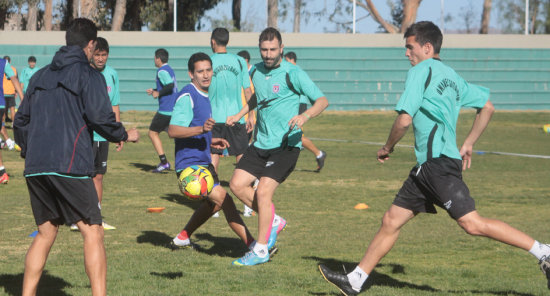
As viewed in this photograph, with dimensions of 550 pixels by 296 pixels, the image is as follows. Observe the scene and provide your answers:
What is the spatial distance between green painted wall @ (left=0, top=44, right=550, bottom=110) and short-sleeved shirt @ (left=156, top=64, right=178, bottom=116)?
16435 millimetres

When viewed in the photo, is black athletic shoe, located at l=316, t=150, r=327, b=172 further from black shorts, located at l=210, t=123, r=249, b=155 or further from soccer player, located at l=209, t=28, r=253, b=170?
black shorts, located at l=210, t=123, r=249, b=155

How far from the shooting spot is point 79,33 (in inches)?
207

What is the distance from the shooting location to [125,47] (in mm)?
31391

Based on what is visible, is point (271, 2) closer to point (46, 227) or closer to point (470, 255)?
point (470, 255)

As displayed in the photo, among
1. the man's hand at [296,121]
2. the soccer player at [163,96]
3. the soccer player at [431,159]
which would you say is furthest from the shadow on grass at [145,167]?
the soccer player at [431,159]

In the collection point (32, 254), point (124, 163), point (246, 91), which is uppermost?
point (246, 91)

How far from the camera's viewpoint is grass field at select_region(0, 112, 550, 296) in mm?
6465

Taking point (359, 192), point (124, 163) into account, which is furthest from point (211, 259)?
point (124, 163)

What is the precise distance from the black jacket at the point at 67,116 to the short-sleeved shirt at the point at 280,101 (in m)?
2.59

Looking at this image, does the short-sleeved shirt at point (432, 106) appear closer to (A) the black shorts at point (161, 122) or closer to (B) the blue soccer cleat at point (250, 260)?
(B) the blue soccer cleat at point (250, 260)

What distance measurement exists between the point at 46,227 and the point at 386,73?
28.8 meters

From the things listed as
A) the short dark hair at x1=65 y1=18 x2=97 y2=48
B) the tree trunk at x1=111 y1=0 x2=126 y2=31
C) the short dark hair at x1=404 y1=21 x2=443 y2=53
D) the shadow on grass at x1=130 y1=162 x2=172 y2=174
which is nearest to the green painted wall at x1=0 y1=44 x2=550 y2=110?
the tree trunk at x1=111 y1=0 x2=126 y2=31

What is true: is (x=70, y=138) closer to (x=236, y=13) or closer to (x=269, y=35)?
(x=269, y=35)

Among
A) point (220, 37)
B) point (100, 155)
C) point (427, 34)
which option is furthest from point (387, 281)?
point (220, 37)
